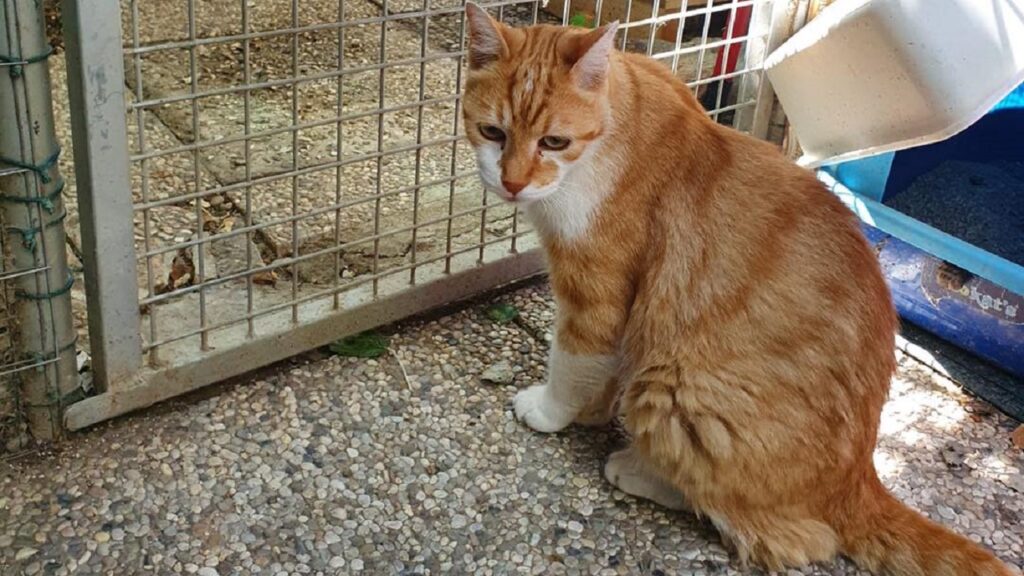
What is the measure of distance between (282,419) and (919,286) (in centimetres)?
172

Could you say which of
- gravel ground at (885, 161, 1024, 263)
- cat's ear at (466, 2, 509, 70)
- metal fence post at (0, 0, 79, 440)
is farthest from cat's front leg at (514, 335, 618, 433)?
gravel ground at (885, 161, 1024, 263)

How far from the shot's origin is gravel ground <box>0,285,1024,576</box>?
2111mm

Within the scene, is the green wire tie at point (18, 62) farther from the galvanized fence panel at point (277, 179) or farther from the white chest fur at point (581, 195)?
the white chest fur at point (581, 195)

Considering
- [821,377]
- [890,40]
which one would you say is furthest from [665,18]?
[821,377]

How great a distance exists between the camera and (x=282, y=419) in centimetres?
244

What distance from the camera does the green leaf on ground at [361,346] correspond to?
267 centimetres

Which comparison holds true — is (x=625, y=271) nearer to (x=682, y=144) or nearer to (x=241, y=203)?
(x=682, y=144)

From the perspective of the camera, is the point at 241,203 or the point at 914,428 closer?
the point at 914,428

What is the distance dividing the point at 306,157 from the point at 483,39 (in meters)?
1.36

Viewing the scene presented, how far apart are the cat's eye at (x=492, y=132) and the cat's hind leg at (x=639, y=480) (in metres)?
0.71

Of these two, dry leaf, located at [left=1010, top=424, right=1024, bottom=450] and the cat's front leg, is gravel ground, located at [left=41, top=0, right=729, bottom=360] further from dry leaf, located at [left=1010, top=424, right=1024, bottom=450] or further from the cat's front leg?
dry leaf, located at [left=1010, top=424, right=1024, bottom=450]

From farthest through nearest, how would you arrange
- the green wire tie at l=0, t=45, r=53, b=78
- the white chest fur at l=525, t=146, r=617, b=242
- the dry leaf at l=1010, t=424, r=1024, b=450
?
the dry leaf at l=1010, t=424, r=1024, b=450
the white chest fur at l=525, t=146, r=617, b=242
the green wire tie at l=0, t=45, r=53, b=78

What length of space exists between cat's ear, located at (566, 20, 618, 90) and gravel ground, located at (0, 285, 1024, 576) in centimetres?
84

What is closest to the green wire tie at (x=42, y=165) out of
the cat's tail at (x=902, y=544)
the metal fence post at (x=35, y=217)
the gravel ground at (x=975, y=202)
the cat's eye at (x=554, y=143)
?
the metal fence post at (x=35, y=217)
